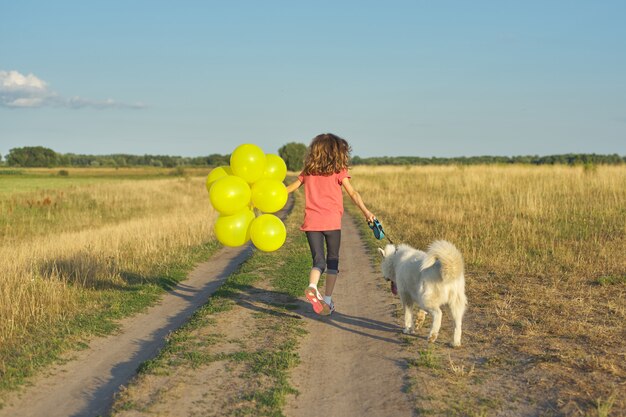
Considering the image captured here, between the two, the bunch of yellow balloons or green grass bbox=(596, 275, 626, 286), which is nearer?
the bunch of yellow balloons

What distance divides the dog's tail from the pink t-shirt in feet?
5.25

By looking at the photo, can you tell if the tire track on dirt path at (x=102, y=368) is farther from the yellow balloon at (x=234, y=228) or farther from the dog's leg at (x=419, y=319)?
the dog's leg at (x=419, y=319)

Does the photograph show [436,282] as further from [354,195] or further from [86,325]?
[86,325]

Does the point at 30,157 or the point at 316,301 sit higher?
the point at 30,157

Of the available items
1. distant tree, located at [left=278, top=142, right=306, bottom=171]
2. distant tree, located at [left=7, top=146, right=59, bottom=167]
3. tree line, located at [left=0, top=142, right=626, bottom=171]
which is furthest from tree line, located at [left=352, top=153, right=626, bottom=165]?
distant tree, located at [left=7, top=146, right=59, bottom=167]

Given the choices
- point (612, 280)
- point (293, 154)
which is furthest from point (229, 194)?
point (293, 154)

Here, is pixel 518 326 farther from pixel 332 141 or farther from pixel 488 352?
pixel 332 141

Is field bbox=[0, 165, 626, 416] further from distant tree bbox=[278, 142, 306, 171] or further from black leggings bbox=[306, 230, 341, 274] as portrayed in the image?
distant tree bbox=[278, 142, 306, 171]

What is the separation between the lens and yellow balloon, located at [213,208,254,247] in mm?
7262

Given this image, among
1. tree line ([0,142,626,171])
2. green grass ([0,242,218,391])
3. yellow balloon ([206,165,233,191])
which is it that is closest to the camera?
green grass ([0,242,218,391])

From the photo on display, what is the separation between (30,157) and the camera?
102562 millimetres

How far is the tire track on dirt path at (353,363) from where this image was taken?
14.9 ft

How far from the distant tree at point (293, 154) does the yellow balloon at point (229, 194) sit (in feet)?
280

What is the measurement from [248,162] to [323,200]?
46.5 inches
